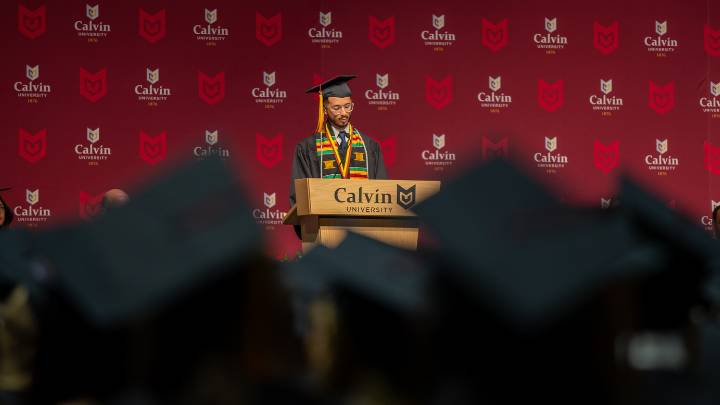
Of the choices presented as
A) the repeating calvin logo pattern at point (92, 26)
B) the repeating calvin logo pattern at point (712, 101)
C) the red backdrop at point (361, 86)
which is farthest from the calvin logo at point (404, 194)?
the repeating calvin logo pattern at point (712, 101)

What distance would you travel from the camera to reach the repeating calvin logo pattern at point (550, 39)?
26.5 feet

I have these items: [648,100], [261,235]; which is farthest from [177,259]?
[648,100]

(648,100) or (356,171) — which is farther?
(648,100)

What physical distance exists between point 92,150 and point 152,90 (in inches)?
27.6

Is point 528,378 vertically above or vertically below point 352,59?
below

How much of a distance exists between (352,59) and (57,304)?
7.41m

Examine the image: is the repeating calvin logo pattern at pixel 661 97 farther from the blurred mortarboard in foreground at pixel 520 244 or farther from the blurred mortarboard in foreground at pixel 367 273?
the blurred mortarboard in foreground at pixel 520 244

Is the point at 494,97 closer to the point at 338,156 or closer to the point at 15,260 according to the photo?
the point at 338,156

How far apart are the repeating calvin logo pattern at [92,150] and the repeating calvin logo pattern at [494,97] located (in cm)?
321

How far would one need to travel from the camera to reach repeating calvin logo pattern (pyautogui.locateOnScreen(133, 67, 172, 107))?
771 cm

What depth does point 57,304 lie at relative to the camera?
62 centimetres

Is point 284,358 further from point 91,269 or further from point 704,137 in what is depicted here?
point 704,137

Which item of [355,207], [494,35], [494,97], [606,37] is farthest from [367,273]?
[606,37]

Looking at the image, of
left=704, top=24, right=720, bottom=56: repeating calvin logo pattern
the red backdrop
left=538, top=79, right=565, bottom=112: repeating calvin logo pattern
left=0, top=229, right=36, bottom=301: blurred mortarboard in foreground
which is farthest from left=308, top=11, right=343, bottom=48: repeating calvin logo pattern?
left=0, top=229, right=36, bottom=301: blurred mortarboard in foreground
